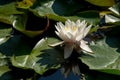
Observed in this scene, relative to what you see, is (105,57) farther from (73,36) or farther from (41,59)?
(41,59)

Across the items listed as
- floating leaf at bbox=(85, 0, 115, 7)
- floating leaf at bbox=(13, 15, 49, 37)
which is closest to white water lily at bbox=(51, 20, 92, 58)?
floating leaf at bbox=(13, 15, 49, 37)

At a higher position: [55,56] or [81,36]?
[81,36]

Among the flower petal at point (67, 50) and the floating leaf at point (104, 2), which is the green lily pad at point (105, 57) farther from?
the floating leaf at point (104, 2)

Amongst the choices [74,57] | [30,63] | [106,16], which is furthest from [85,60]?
[106,16]

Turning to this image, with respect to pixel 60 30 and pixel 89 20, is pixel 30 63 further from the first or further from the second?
pixel 89 20

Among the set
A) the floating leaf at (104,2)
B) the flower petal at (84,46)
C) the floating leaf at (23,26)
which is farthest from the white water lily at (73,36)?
the floating leaf at (104,2)

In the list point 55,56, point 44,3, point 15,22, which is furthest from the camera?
point 44,3
